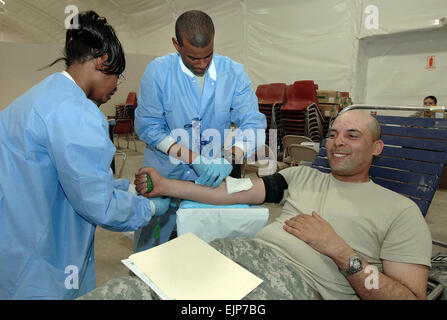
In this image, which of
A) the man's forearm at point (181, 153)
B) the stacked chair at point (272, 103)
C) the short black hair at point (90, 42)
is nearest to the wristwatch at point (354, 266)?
the man's forearm at point (181, 153)

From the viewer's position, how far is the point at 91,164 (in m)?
0.87

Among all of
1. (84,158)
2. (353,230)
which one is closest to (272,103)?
(353,230)

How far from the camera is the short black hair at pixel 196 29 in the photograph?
A: 1301 millimetres

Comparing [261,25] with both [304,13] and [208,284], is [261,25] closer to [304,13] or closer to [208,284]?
[304,13]

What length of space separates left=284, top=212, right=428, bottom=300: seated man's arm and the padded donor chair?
1.65 ft

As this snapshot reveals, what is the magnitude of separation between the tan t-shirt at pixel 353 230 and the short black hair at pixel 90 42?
87 centimetres

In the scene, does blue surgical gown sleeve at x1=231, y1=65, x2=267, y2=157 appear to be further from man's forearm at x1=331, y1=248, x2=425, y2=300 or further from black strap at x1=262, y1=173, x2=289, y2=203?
man's forearm at x1=331, y1=248, x2=425, y2=300

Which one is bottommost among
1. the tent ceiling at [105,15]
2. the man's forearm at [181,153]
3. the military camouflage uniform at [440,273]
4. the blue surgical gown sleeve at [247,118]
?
the military camouflage uniform at [440,273]

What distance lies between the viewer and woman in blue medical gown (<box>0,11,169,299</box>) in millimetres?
844

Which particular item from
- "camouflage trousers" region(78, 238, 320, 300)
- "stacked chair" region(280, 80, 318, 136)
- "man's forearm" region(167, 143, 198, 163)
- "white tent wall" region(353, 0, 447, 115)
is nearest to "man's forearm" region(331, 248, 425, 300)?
"camouflage trousers" region(78, 238, 320, 300)

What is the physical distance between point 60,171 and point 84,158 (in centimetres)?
8

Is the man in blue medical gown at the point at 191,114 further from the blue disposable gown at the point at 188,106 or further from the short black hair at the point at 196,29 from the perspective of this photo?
the short black hair at the point at 196,29

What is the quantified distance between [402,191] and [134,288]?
1.31 metres
